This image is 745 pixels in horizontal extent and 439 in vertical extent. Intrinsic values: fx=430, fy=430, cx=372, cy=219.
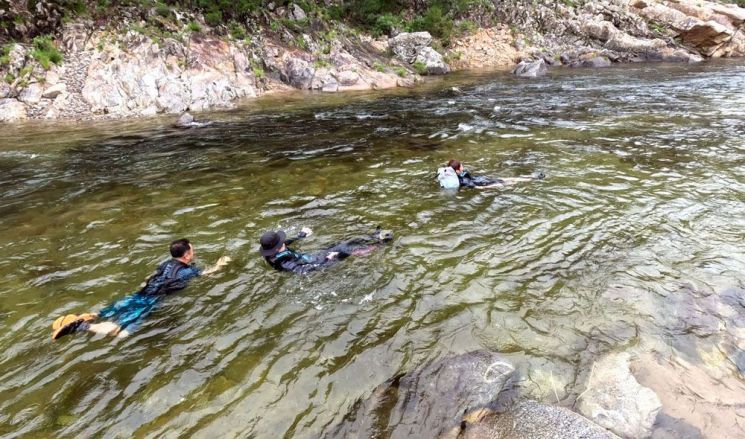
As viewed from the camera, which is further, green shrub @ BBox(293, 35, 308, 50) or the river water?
green shrub @ BBox(293, 35, 308, 50)

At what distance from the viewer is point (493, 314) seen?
573 cm

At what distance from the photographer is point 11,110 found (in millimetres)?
20031

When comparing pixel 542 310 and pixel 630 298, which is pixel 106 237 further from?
pixel 630 298

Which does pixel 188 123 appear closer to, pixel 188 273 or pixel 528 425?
pixel 188 273

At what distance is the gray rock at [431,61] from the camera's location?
33531 millimetres

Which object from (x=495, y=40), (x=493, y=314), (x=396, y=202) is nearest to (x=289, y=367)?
(x=493, y=314)

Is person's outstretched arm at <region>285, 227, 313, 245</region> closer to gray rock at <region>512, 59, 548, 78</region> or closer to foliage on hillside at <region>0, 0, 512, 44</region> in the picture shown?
foliage on hillside at <region>0, 0, 512, 44</region>

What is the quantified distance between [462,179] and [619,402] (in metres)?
6.54

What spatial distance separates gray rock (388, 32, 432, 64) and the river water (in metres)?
22.2

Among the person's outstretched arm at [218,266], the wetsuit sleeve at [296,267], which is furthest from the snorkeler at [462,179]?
the person's outstretched arm at [218,266]

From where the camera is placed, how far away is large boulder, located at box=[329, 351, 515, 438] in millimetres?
4125

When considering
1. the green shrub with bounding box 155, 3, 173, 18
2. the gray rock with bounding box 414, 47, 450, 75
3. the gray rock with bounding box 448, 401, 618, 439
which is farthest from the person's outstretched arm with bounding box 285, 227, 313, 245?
the gray rock with bounding box 414, 47, 450, 75

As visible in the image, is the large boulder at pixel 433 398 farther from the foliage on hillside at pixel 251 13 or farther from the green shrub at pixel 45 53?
the foliage on hillside at pixel 251 13

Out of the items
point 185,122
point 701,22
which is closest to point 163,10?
point 185,122
